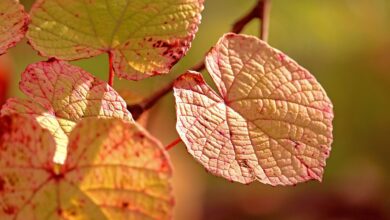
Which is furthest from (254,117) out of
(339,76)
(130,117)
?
(339,76)

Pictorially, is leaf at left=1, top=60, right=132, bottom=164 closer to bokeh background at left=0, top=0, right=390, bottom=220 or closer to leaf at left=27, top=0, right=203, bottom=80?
leaf at left=27, top=0, right=203, bottom=80

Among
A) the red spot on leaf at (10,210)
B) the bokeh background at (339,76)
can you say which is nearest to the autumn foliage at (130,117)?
the red spot on leaf at (10,210)

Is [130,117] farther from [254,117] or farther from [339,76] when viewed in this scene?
[339,76]

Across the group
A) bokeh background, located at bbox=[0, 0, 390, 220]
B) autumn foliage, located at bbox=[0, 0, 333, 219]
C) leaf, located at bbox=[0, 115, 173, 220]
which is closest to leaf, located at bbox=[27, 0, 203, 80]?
autumn foliage, located at bbox=[0, 0, 333, 219]

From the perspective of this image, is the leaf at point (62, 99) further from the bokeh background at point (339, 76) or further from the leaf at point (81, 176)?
the bokeh background at point (339, 76)

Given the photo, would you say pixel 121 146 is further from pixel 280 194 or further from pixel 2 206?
pixel 280 194
